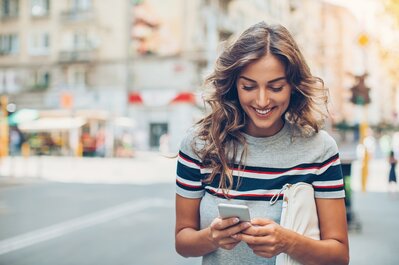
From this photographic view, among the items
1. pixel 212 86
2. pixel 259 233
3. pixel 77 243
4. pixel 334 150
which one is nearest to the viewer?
pixel 259 233

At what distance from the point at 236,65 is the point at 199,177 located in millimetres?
397

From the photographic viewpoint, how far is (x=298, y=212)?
1.45 m

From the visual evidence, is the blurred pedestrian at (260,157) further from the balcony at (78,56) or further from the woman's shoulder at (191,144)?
the balcony at (78,56)

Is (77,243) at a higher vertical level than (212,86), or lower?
lower

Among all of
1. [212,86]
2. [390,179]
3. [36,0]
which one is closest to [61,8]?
[36,0]

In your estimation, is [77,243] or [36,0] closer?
[77,243]

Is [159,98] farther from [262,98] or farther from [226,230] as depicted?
[226,230]

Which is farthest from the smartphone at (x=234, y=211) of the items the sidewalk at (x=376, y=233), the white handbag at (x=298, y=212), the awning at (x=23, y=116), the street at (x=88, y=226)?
the awning at (x=23, y=116)

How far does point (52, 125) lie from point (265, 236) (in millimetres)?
27797

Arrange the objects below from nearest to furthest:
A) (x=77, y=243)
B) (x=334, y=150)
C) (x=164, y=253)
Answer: (x=334, y=150) < (x=164, y=253) < (x=77, y=243)

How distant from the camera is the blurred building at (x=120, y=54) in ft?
98.4

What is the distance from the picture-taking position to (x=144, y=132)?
99.7 ft

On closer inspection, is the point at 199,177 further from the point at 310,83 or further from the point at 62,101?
the point at 62,101

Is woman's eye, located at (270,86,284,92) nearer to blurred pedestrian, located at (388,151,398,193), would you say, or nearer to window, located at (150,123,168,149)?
blurred pedestrian, located at (388,151,398,193)
